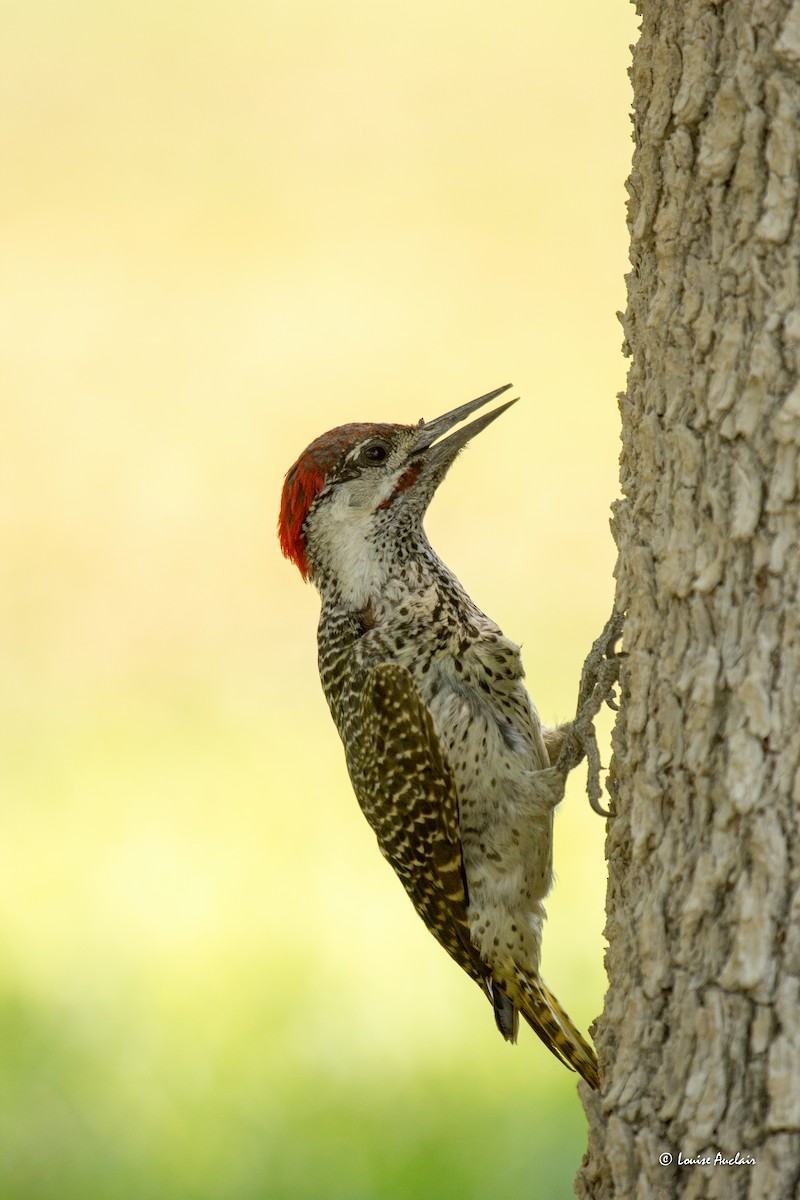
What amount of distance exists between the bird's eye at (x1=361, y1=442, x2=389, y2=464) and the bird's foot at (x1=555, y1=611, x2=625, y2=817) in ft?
2.82

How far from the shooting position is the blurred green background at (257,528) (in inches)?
192

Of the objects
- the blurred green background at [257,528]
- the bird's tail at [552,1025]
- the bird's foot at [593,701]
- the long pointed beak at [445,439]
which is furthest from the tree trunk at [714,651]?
the blurred green background at [257,528]

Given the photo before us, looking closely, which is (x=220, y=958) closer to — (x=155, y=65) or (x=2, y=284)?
(x=2, y=284)

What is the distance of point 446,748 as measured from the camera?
143 inches

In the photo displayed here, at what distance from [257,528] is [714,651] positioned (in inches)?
253

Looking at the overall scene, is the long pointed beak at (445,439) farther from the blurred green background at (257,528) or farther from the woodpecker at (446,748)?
the blurred green background at (257,528)

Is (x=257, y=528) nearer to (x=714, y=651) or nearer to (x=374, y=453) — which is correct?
(x=374, y=453)

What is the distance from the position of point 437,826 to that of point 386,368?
244 inches

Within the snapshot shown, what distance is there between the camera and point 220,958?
5582 mm

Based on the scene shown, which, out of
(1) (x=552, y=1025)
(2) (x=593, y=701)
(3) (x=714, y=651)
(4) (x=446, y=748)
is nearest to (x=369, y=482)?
(4) (x=446, y=748)

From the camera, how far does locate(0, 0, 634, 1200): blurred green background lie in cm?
488

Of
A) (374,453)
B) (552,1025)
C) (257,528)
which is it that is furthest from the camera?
(257,528)

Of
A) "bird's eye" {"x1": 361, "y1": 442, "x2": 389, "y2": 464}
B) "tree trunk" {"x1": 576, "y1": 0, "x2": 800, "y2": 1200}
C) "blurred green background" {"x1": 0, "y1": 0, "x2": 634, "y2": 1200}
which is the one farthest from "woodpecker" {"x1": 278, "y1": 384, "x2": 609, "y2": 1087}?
"blurred green background" {"x1": 0, "y1": 0, "x2": 634, "y2": 1200}

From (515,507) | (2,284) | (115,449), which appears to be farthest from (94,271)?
(515,507)
